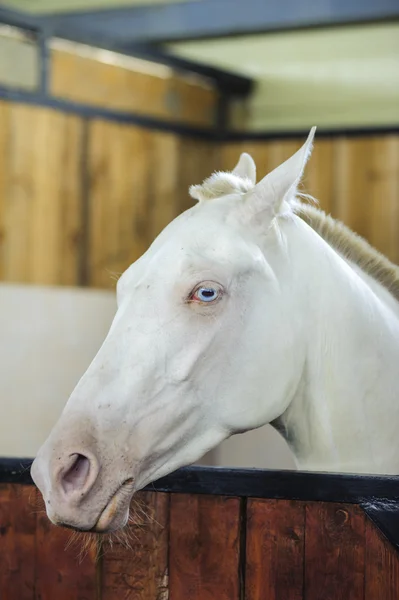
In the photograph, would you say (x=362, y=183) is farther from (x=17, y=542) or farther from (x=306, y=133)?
(x=17, y=542)

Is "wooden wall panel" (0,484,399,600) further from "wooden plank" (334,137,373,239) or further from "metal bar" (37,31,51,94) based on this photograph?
"wooden plank" (334,137,373,239)

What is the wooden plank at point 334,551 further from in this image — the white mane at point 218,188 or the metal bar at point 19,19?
the metal bar at point 19,19

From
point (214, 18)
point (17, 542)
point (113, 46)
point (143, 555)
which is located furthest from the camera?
point (113, 46)

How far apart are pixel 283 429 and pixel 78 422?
490 millimetres

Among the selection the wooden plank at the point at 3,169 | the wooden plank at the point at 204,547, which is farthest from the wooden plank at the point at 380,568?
the wooden plank at the point at 3,169

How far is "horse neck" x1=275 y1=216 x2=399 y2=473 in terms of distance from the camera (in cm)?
Result: 165

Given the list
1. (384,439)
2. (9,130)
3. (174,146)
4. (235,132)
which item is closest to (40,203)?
(9,130)

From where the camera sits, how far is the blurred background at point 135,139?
12.4 ft

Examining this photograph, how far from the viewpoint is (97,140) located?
4074 millimetres

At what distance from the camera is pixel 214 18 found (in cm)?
406

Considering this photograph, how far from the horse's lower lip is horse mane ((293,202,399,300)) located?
760mm

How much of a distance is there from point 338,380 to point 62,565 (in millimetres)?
643

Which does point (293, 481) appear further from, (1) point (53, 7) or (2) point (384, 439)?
(1) point (53, 7)

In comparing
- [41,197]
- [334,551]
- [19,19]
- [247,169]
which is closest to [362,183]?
[41,197]
